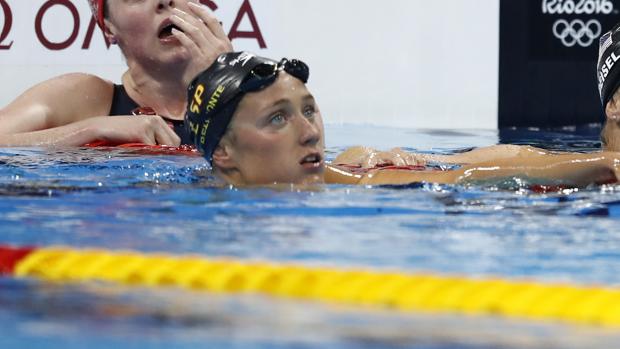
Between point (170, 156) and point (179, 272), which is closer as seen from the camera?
point (179, 272)

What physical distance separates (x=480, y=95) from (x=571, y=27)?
0.68m

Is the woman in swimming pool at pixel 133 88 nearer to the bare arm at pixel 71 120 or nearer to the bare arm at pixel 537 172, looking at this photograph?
the bare arm at pixel 71 120

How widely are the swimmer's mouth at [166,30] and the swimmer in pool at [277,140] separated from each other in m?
1.30

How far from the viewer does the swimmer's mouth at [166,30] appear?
576 centimetres

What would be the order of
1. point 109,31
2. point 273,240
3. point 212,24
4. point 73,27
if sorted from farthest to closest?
point 73,27 < point 109,31 < point 212,24 < point 273,240

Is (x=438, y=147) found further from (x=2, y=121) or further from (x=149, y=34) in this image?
(x=2, y=121)

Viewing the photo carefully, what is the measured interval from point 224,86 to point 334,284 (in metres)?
1.68

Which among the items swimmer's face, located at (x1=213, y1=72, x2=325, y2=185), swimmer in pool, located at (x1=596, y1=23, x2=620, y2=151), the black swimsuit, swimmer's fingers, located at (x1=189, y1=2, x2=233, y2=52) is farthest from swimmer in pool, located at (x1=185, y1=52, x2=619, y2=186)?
the black swimsuit

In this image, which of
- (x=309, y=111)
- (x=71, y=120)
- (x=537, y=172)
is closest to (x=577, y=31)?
(x=71, y=120)

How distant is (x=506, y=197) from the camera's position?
4.18 metres

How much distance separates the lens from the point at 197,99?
4434mm

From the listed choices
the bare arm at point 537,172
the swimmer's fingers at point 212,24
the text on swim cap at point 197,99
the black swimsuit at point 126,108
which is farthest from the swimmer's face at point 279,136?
the black swimsuit at point 126,108

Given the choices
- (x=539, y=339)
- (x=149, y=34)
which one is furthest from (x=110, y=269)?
(x=149, y=34)

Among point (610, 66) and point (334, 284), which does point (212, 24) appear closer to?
point (610, 66)
